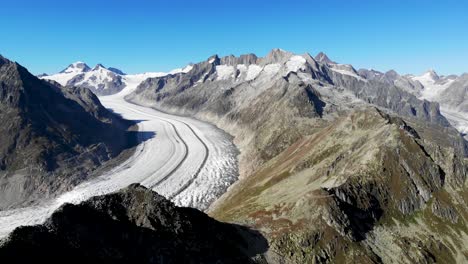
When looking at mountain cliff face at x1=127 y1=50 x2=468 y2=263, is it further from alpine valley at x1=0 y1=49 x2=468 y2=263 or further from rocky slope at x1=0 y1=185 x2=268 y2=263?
rocky slope at x1=0 y1=185 x2=268 y2=263

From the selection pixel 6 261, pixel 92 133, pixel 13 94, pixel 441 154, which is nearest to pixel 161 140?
pixel 92 133

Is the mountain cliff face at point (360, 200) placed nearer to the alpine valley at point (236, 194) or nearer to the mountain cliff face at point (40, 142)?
the alpine valley at point (236, 194)

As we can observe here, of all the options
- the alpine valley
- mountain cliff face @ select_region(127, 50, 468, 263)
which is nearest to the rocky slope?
the alpine valley

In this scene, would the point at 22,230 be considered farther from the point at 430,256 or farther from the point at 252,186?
the point at 252,186

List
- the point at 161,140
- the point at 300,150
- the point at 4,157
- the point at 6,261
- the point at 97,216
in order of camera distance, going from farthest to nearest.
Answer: the point at 161,140 → the point at 4,157 → the point at 300,150 → the point at 97,216 → the point at 6,261

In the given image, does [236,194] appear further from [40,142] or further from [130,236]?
[40,142]

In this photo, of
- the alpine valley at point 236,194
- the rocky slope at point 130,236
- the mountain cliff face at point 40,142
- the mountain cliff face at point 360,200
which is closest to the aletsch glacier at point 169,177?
the alpine valley at point 236,194

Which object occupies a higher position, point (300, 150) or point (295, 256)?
point (300, 150)
